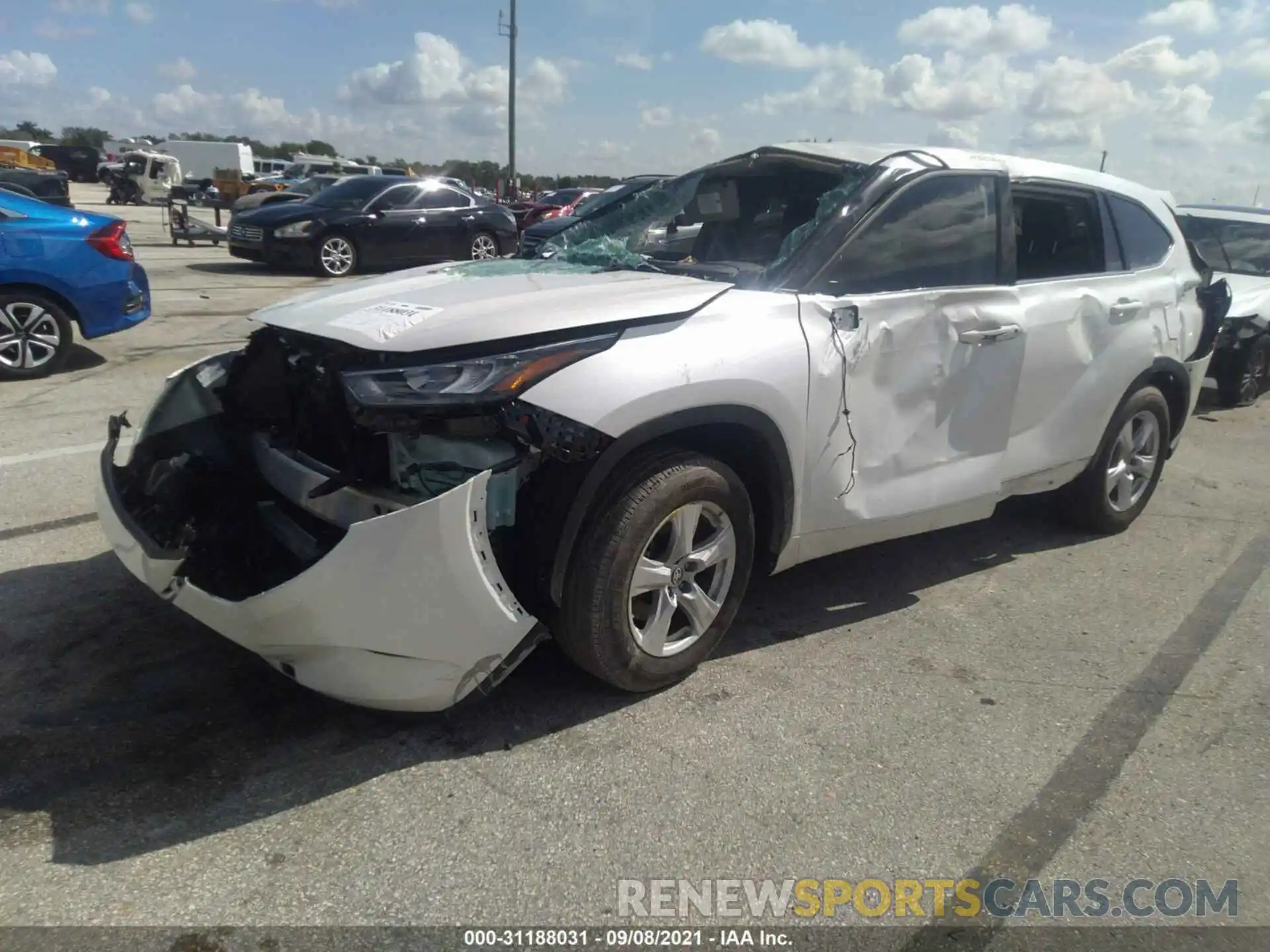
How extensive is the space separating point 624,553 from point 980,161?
2.42m

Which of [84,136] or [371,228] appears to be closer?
[371,228]

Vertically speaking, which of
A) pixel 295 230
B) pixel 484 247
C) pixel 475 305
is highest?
pixel 475 305

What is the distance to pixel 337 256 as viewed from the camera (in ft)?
47.7

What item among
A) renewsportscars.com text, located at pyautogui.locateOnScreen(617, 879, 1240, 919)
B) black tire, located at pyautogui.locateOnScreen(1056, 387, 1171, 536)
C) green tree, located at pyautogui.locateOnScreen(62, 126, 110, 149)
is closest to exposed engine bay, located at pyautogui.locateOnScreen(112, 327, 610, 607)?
renewsportscars.com text, located at pyautogui.locateOnScreen(617, 879, 1240, 919)

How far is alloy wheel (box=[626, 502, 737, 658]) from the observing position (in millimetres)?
3031

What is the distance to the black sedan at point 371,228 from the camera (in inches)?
563

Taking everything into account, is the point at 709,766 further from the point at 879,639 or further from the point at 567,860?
the point at 879,639

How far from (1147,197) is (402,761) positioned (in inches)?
178

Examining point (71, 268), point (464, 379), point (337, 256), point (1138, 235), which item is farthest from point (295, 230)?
point (464, 379)

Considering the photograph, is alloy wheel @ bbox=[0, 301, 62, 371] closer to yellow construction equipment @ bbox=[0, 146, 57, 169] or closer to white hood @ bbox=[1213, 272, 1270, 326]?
white hood @ bbox=[1213, 272, 1270, 326]

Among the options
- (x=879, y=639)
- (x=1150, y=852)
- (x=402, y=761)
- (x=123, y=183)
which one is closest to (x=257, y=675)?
(x=402, y=761)

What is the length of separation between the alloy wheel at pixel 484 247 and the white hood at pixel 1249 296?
34.8 feet

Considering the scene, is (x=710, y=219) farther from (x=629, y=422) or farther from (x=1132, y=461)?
(x=1132, y=461)

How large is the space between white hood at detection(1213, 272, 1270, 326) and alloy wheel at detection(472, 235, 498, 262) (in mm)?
10615
